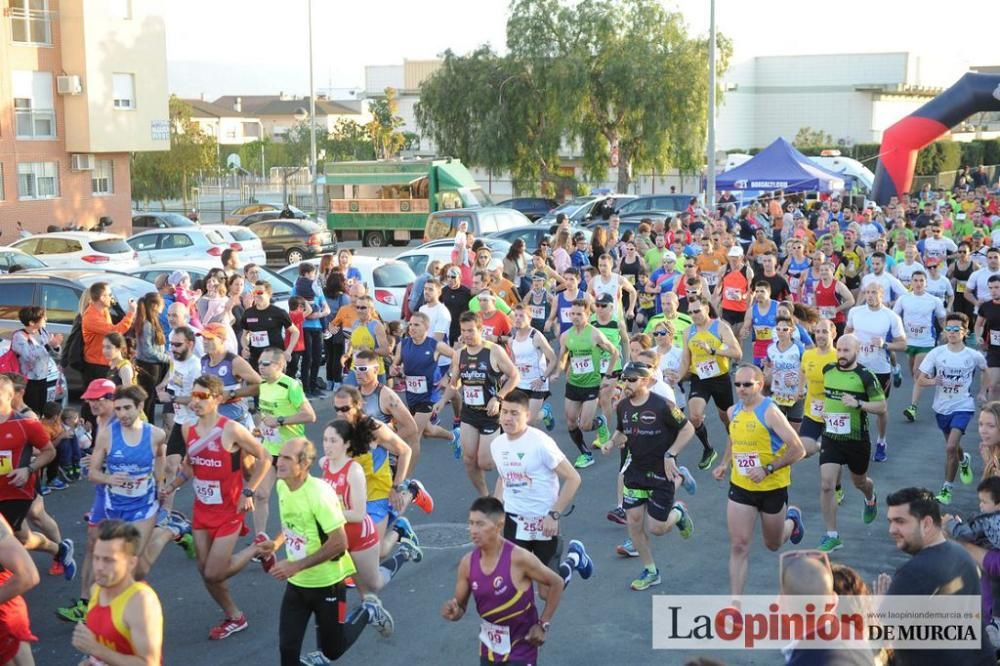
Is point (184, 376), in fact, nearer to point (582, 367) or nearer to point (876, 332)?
point (582, 367)

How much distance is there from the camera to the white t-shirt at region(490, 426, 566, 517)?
24.0 feet

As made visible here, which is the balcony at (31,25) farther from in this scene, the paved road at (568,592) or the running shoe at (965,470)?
the running shoe at (965,470)

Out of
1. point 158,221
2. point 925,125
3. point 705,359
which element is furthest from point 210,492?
point 925,125

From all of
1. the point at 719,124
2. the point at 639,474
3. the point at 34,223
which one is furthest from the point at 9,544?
the point at 719,124

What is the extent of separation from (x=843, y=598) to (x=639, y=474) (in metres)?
3.71

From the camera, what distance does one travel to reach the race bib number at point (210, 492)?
7535 millimetres

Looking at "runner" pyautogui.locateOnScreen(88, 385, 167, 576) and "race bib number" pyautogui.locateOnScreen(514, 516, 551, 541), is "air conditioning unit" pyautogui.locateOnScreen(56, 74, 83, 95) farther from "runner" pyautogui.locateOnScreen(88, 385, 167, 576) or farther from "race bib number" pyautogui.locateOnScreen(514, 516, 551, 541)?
"race bib number" pyautogui.locateOnScreen(514, 516, 551, 541)

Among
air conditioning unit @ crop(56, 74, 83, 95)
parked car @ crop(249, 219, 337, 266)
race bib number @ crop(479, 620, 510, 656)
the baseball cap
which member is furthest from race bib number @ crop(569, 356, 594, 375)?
air conditioning unit @ crop(56, 74, 83, 95)

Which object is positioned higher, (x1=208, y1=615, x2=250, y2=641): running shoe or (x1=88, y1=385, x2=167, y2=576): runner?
(x1=88, y1=385, x2=167, y2=576): runner

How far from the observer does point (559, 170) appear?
4806 centimetres

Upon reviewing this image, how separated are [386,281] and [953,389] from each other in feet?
29.4

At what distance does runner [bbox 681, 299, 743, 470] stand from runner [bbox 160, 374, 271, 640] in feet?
17.0

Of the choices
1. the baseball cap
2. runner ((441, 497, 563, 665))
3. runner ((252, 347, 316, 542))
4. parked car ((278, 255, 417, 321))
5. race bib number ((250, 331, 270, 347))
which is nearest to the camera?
runner ((441, 497, 563, 665))

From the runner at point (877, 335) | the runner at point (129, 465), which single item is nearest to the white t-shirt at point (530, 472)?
the runner at point (129, 465)
